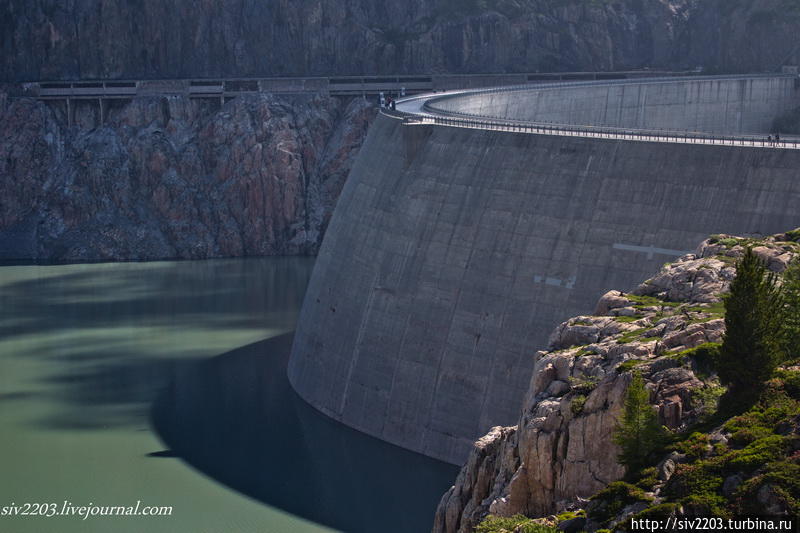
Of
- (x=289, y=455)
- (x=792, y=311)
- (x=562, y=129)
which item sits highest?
(x=562, y=129)

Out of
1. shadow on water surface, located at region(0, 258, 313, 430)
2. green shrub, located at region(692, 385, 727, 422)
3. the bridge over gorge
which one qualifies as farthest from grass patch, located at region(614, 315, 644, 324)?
the bridge over gorge

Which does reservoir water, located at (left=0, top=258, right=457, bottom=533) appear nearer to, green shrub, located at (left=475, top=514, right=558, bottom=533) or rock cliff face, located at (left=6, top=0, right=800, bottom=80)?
green shrub, located at (left=475, top=514, right=558, bottom=533)

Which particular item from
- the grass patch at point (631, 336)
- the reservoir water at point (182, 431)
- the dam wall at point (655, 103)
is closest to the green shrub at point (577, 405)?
the grass patch at point (631, 336)

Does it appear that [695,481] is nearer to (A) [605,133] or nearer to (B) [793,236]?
(B) [793,236]

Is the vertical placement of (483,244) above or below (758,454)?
below

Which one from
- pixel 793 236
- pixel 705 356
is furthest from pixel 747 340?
pixel 793 236

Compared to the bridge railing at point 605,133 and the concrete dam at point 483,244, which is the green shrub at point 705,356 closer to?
the concrete dam at point 483,244
